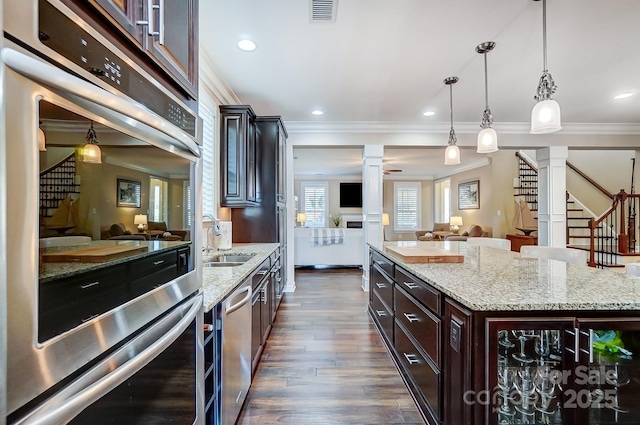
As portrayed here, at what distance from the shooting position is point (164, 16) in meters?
0.90

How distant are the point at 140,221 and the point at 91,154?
0.22 metres

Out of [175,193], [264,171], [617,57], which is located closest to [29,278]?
[175,193]

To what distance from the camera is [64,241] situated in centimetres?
54

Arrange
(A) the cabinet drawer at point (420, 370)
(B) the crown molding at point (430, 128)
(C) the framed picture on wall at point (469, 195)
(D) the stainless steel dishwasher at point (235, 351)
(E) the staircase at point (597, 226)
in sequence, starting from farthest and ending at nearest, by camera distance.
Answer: (C) the framed picture on wall at point (469, 195) → (E) the staircase at point (597, 226) → (B) the crown molding at point (430, 128) → (A) the cabinet drawer at point (420, 370) → (D) the stainless steel dishwasher at point (235, 351)

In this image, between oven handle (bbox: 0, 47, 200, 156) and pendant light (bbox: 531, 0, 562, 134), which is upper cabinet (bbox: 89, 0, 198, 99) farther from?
pendant light (bbox: 531, 0, 562, 134)

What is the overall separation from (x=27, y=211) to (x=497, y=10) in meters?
2.77

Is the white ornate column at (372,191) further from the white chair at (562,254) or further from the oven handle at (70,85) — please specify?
the oven handle at (70,85)

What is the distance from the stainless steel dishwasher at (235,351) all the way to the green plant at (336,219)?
8142 mm

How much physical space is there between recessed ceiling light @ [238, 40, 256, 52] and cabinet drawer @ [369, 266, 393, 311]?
7.50ft

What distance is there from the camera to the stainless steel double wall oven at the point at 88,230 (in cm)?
45

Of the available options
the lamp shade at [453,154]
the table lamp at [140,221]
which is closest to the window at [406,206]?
the lamp shade at [453,154]

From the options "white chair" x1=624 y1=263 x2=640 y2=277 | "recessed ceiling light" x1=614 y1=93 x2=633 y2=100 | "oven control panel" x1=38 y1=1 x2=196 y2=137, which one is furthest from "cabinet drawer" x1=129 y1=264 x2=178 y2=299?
"recessed ceiling light" x1=614 y1=93 x2=633 y2=100

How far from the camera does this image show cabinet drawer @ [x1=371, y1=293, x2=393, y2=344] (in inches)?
102

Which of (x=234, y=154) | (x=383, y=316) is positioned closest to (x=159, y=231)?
(x=383, y=316)
